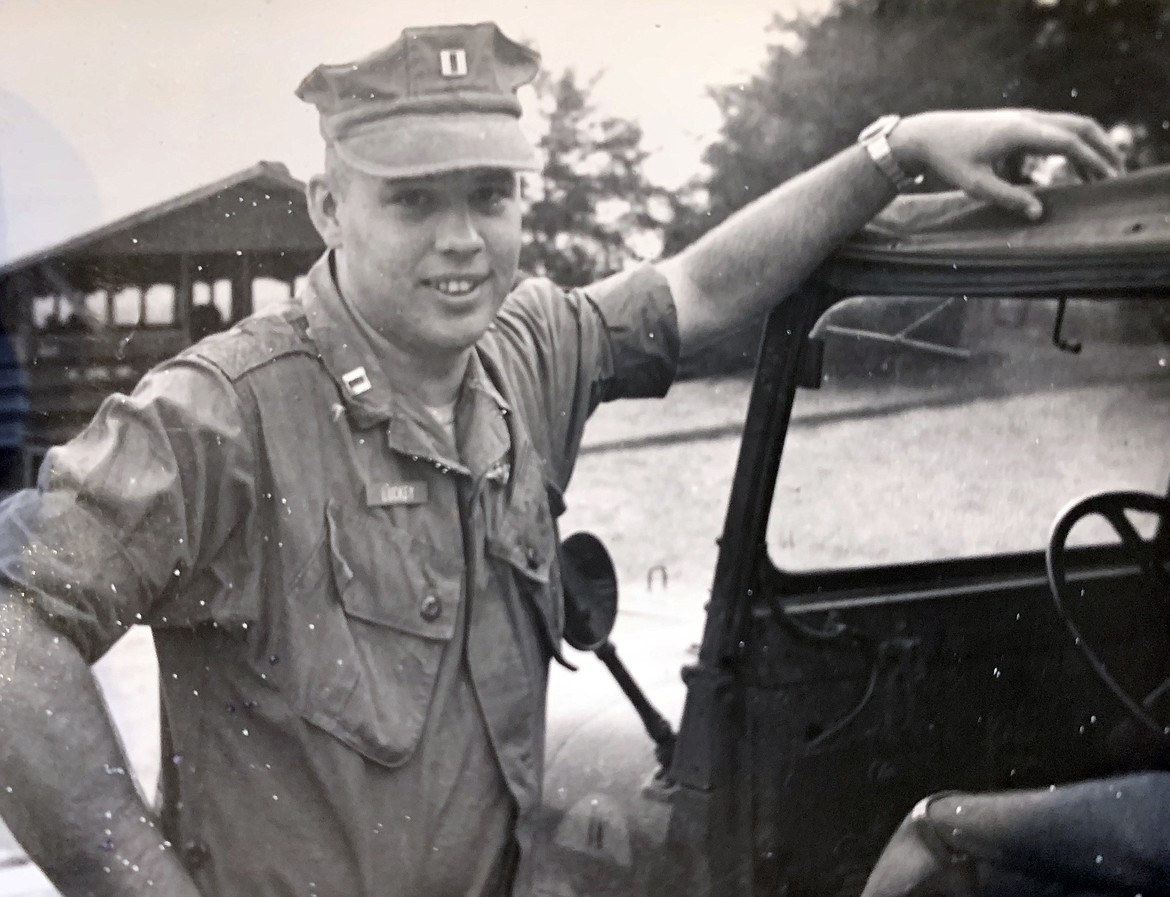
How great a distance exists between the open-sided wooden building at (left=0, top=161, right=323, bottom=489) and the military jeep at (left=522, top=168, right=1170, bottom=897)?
712 millimetres

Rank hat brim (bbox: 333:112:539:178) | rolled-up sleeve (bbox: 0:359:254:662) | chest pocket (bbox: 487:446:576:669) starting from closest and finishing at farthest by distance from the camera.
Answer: rolled-up sleeve (bbox: 0:359:254:662)
hat brim (bbox: 333:112:539:178)
chest pocket (bbox: 487:446:576:669)

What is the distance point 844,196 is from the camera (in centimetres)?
192

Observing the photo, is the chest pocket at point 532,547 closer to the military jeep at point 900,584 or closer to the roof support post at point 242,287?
the military jeep at point 900,584

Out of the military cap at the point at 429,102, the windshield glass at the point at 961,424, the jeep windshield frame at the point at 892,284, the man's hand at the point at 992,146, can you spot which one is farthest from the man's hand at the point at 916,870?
the military cap at the point at 429,102

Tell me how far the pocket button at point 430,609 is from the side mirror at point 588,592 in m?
0.22

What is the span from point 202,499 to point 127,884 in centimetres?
59

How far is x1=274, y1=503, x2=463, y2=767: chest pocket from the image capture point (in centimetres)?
177

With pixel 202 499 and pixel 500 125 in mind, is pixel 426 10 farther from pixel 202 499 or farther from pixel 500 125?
pixel 202 499

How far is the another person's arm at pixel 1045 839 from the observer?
194 cm

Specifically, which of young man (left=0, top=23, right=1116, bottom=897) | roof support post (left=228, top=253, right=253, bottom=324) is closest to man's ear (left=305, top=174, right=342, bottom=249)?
young man (left=0, top=23, right=1116, bottom=897)

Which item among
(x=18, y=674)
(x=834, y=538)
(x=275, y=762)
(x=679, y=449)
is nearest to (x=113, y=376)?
(x=18, y=674)

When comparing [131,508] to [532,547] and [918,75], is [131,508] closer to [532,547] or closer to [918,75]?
[532,547]

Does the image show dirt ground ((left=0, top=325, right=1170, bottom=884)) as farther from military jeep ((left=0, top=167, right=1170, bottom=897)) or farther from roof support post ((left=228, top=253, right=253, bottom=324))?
roof support post ((left=228, top=253, right=253, bottom=324))

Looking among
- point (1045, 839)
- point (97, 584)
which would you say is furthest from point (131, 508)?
point (1045, 839)
